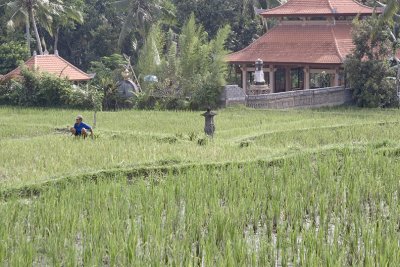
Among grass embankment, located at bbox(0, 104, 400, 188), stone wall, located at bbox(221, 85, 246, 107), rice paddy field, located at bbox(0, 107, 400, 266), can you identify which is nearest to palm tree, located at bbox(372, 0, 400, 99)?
grass embankment, located at bbox(0, 104, 400, 188)

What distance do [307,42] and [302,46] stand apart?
7.8 inches

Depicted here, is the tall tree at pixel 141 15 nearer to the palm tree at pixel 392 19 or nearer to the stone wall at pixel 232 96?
the stone wall at pixel 232 96

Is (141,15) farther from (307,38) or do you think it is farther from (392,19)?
(392,19)

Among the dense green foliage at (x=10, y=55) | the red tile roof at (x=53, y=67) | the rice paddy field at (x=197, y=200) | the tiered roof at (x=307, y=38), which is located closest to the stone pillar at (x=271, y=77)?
the tiered roof at (x=307, y=38)

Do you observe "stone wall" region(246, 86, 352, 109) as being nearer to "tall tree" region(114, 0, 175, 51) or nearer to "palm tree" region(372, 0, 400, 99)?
"palm tree" region(372, 0, 400, 99)

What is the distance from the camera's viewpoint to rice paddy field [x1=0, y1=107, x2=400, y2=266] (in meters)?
6.06

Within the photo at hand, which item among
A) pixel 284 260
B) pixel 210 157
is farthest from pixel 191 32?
pixel 284 260

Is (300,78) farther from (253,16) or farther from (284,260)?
(284,260)

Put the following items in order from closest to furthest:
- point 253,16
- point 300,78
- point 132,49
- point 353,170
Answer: point 353,170, point 300,78, point 253,16, point 132,49

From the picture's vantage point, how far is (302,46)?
24.1m

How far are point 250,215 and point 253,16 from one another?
77.3ft

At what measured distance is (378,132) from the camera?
49.3ft

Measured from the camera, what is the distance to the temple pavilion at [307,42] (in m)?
23.4

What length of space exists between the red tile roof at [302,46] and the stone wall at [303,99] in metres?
1.05
